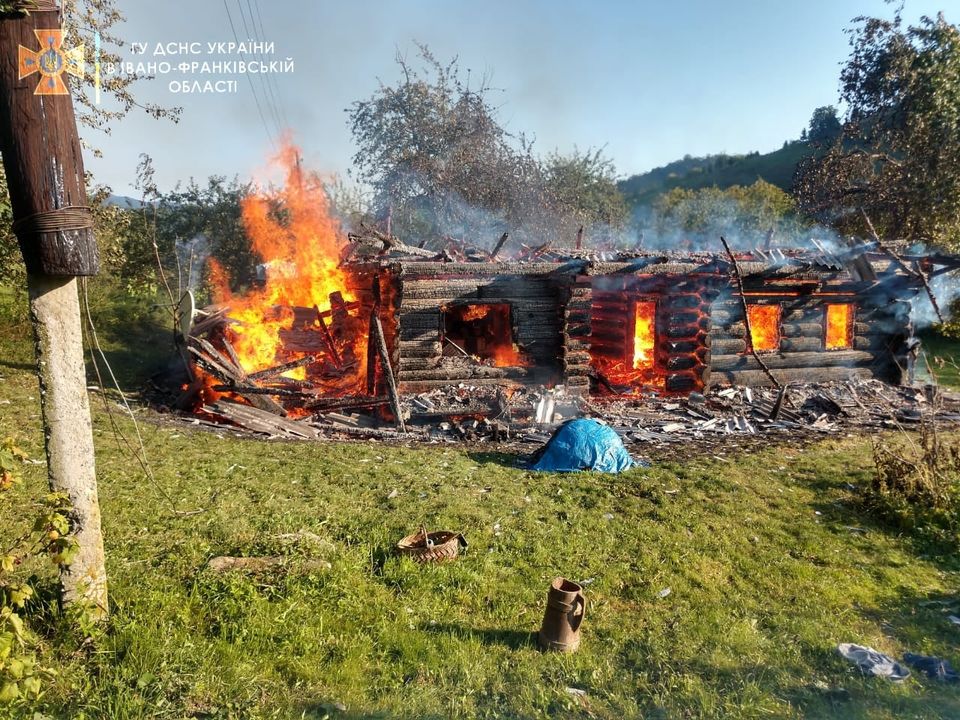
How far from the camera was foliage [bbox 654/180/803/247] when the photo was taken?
4103cm

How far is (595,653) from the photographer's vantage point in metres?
5.00

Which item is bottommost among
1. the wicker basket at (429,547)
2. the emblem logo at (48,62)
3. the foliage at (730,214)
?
the wicker basket at (429,547)

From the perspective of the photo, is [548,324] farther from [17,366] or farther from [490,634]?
[17,366]

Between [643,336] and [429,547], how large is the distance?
1355 centimetres

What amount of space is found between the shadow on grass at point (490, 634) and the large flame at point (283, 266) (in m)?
12.0

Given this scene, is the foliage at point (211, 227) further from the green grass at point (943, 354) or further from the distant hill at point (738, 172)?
the distant hill at point (738, 172)

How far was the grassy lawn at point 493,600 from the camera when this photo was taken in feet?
14.0

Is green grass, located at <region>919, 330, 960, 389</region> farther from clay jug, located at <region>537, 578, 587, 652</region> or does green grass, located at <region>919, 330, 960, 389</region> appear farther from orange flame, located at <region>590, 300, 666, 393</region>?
clay jug, located at <region>537, 578, 587, 652</region>

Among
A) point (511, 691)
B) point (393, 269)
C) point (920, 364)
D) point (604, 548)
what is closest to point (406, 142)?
point (393, 269)

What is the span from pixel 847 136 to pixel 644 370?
19.0m

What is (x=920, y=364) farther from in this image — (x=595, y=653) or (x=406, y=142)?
(x=406, y=142)

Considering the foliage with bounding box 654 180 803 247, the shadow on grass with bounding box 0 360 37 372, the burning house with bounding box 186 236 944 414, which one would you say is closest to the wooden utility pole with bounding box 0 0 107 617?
the burning house with bounding box 186 236 944 414

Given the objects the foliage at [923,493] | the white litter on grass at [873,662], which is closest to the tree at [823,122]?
the foliage at [923,493]

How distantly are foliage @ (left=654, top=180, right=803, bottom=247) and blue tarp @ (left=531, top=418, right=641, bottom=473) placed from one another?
105 feet
